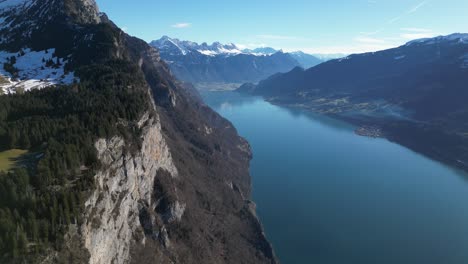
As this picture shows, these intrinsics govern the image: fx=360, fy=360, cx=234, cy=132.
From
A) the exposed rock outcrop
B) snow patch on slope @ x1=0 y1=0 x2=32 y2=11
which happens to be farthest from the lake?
snow patch on slope @ x1=0 y1=0 x2=32 y2=11

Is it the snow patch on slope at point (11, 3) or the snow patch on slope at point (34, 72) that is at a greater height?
the snow patch on slope at point (11, 3)

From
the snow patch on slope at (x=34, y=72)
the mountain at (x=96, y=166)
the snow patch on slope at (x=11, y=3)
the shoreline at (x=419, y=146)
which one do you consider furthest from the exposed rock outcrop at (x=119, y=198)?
the shoreline at (x=419, y=146)

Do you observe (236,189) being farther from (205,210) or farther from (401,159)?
(401,159)

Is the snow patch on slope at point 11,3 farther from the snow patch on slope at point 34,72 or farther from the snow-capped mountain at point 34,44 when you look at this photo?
the snow patch on slope at point 34,72

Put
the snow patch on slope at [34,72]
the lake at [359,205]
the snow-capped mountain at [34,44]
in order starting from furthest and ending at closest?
the snow-capped mountain at [34,44] < the lake at [359,205] < the snow patch on slope at [34,72]

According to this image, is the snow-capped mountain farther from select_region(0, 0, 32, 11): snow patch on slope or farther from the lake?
the lake

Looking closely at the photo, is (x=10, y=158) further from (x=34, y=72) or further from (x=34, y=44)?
(x=34, y=44)
